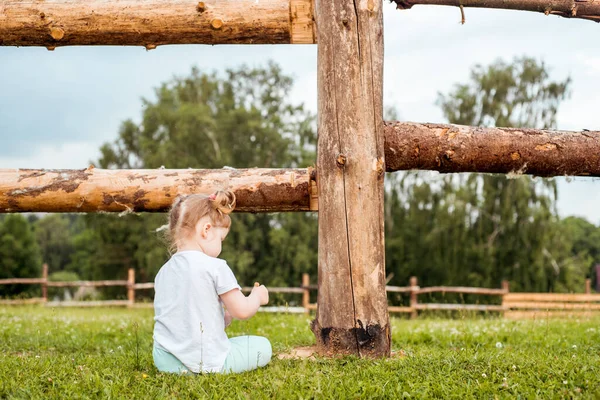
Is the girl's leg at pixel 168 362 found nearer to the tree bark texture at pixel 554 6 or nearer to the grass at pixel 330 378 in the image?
the grass at pixel 330 378

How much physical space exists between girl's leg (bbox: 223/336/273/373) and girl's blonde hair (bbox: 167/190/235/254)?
29.2 inches

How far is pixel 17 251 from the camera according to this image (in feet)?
115

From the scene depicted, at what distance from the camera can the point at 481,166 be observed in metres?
4.71

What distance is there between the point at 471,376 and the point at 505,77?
22941 mm

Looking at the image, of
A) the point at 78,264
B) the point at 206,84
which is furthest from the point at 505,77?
the point at 78,264

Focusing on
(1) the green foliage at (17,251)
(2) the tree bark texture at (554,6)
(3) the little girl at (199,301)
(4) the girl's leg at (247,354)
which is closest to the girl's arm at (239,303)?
(3) the little girl at (199,301)

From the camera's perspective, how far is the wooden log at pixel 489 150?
14.9 ft

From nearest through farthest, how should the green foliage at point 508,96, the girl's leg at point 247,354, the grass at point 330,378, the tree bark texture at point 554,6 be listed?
1. the grass at point 330,378
2. the girl's leg at point 247,354
3. the tree bark texture at point 554,6
4. the green foliage at point 508,96

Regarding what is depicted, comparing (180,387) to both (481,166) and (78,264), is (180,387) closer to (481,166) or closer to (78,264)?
(481,166)

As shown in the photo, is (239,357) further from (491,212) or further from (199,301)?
(491,212)

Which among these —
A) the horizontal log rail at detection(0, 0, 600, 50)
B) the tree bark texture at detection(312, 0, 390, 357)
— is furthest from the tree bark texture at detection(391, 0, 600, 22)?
the tree bark texture at detection(312, 0, 390, 357)

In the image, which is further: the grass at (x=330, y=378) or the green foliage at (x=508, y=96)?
the green foliage at (x=508, y=96)

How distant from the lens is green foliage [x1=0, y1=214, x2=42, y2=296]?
34.2 meters

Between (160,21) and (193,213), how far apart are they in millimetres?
1898
